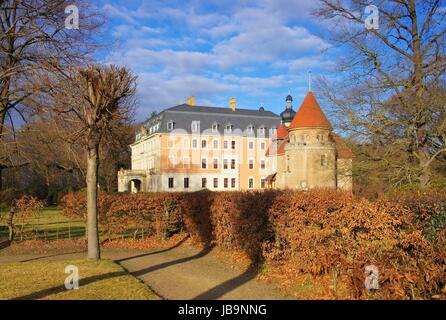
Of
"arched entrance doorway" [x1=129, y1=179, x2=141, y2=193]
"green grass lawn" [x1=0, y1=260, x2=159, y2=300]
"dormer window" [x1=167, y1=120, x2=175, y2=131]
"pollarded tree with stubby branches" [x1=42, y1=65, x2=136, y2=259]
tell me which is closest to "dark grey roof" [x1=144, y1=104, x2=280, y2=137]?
"dormer window" [x1=167, y1=120, x2=175, y2=131]

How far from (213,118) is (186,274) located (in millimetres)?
55759

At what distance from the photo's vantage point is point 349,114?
18031 mm

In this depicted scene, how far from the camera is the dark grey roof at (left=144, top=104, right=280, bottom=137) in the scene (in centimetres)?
6194

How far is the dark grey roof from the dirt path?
159 ft

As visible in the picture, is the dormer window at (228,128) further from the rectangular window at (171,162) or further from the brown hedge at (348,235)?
the brown hedge at (348,235)

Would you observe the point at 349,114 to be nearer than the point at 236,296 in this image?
No

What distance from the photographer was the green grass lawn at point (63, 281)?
7.22m

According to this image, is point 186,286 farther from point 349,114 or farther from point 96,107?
point 349,114

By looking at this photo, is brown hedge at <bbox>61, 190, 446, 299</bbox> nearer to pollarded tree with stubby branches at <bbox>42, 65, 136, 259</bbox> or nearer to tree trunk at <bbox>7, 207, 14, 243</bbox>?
pollarded tree with stubby branches at <bbox>42, 65, 136, 259</bbox>

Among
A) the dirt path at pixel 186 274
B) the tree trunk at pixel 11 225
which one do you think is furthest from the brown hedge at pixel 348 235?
the tree trunk at pixel 11 225

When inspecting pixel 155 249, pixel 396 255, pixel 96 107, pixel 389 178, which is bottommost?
pixel 155 249

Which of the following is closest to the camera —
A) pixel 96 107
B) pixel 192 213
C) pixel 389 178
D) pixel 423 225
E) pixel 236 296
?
pixel 236 296
